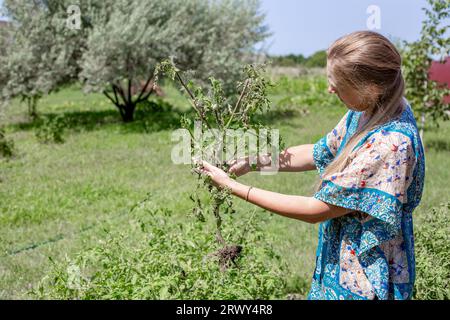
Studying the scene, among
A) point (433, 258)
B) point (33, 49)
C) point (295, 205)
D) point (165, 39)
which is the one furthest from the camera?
point (165, 39)

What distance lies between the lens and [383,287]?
6.75 feet

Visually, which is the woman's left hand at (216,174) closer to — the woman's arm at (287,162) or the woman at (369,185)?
the woman at (369,185)

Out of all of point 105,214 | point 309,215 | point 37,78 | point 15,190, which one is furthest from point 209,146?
point 37,78

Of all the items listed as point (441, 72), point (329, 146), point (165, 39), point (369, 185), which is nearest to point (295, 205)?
point (369, 185)

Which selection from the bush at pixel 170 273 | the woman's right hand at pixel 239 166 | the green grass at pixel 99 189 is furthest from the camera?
the green grass at pixel 99 189

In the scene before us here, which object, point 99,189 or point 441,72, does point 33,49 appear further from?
point 441,72

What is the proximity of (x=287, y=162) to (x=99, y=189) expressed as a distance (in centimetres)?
481

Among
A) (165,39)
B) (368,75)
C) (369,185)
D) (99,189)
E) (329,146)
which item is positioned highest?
(165,39)

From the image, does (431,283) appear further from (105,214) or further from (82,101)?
(82,101)

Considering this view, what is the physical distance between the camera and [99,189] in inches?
277

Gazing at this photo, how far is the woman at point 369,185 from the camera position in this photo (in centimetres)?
197

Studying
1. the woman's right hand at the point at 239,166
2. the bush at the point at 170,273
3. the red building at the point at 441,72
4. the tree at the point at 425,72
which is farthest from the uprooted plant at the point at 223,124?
the red building at the point at 441,72

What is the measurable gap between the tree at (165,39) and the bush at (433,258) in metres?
8.50

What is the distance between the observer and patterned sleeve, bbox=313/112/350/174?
95.8 inches
